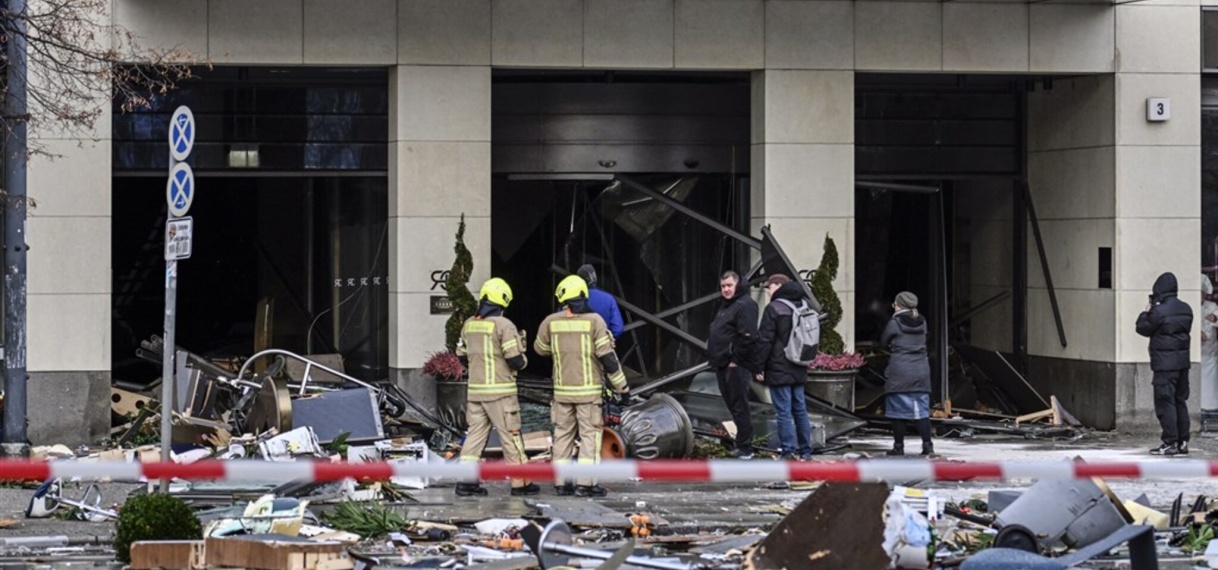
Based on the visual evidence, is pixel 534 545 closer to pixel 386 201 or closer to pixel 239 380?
pixel 239 380

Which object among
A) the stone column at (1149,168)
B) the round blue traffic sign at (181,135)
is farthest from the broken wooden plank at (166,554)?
the stone column at (1149,168)

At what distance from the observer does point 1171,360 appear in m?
17.7

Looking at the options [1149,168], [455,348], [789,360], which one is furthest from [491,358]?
[1149,168]

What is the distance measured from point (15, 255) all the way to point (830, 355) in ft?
26.5

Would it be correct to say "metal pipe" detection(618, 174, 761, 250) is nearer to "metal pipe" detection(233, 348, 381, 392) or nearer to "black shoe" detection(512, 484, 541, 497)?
"metal pipe" detection(233, 348, 381, 392)

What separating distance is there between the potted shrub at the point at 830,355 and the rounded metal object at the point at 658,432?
3129 mm

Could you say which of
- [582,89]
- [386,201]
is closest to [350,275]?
[386,201]

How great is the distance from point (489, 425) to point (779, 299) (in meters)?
3.34

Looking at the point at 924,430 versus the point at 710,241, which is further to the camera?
the point at 710,241

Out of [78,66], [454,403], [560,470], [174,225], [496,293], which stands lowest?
[454,403]

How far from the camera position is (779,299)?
16719mm

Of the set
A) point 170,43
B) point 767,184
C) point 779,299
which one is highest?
point 170,43

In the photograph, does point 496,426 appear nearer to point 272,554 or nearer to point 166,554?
point 272,554

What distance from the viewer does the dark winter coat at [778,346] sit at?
16359 millimetres
